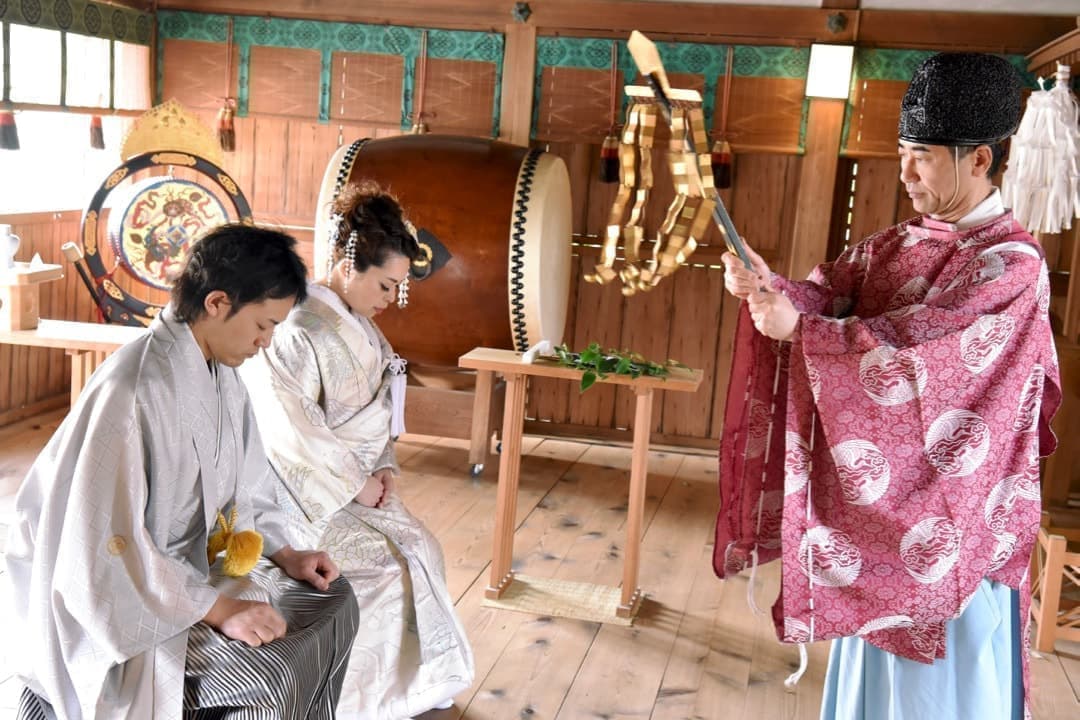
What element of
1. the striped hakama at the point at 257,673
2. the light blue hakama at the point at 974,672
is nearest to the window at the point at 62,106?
the striped hakama at the point at 257,673

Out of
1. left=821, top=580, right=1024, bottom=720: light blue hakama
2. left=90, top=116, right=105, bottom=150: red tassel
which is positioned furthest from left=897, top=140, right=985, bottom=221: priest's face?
left=90, top=116, right=105, bottom=150: red tassel

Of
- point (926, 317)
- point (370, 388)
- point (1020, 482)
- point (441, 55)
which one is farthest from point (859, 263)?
point (441, 55)

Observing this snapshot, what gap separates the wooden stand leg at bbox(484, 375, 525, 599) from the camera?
10.8 feet

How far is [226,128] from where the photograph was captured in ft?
17.0

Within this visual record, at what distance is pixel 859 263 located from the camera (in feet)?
6.86

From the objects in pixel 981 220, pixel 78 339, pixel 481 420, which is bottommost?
pixel 481 420

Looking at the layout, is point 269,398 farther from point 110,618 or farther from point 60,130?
point 60,130

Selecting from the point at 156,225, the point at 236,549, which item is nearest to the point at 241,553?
the point at 236,549

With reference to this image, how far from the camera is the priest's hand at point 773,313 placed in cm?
181

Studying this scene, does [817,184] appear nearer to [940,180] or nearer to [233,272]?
[940,180]

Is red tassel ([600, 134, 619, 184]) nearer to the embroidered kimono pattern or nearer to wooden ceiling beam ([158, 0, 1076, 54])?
wooden ceiling beam ([158, 0, 1076, 54])

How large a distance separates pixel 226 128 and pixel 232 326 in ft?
12.0

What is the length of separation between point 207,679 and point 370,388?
1.10m

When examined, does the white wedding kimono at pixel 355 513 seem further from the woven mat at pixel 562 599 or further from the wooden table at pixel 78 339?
the wooden table at pixel 78 339
